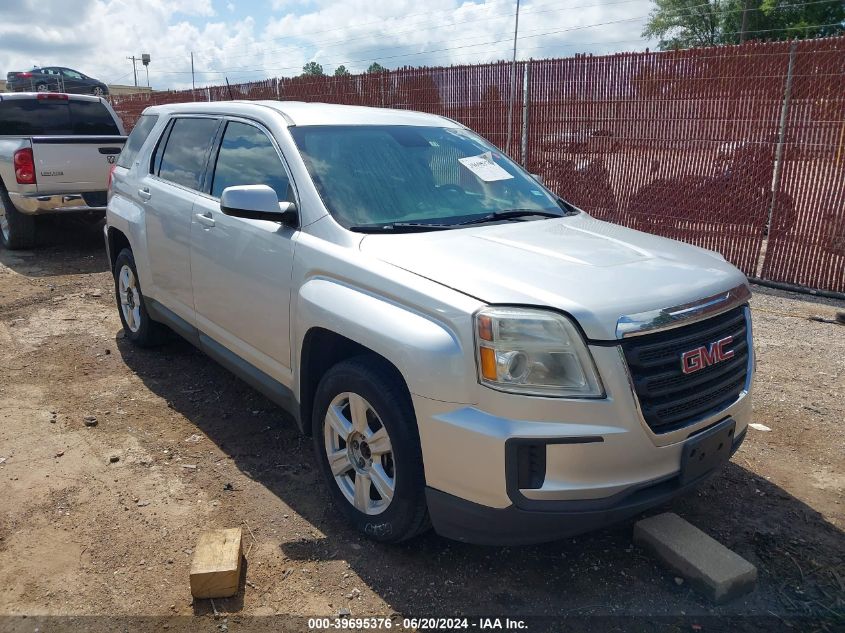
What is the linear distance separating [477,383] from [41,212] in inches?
324

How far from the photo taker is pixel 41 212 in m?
8.72

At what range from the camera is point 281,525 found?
326cm

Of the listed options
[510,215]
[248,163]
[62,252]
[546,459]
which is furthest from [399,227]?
[62,252]

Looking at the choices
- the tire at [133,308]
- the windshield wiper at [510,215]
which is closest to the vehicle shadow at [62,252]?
the tire at [133,308]

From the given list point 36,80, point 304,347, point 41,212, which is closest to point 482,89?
point 41,212

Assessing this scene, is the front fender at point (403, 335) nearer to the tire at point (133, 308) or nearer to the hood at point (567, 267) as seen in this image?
the hood at point (567, 267)

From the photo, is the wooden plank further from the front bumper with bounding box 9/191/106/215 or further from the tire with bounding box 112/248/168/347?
the front bumper with bounding box 9/191/106/215

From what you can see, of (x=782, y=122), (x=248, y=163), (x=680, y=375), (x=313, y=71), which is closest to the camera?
(x=680, y=375)

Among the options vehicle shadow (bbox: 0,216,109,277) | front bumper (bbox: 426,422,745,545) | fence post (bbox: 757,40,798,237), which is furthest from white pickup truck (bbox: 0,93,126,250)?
fence post (bbox: 757,40,798,237)

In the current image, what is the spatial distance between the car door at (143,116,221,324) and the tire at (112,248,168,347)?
0.38 m

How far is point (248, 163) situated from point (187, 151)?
0.96m

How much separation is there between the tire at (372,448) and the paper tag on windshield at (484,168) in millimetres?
1498

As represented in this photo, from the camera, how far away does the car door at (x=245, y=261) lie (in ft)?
11.2

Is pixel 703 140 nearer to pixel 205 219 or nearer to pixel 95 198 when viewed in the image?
pixel 205 219
